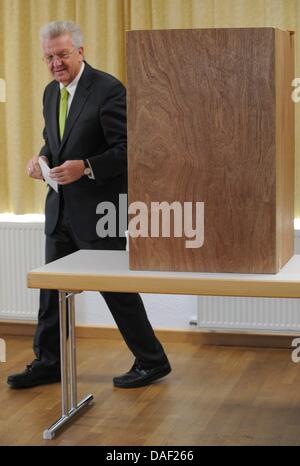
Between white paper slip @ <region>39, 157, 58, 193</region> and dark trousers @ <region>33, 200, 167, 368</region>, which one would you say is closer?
white paper slip @ <region>39, 157, 58, 193</region>

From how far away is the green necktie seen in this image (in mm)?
3484

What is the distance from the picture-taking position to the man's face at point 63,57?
336cm

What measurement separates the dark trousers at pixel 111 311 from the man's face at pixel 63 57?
1.64ft

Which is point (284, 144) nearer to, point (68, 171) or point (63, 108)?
point (68, 171)

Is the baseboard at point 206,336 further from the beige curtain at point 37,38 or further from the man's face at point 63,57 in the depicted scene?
the man's face at point 63,57

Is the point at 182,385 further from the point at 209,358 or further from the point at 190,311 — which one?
the point at 190,311

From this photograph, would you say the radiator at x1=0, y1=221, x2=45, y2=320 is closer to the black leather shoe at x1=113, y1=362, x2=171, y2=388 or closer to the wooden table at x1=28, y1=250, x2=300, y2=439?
the black leather shoe at x1=113, y1=362, x2=171, y2=388

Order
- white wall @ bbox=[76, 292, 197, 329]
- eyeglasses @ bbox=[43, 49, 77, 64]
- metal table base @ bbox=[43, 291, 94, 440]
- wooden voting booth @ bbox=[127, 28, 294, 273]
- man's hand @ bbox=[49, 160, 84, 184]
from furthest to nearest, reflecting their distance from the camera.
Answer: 1. white wall @ bbox=[76, 292, 197, 329]
2. eyeglasses @ bbox=[43, 49, 77, 64]
3. man's hand @ bbox=[49, 160, 84, 184]
4. metal table base @ bbox=[43, 291, 94, 440]
5. wooden voting booth @ bbox=[127, 28, 294, 273]

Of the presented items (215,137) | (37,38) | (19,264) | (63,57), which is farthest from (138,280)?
(37,38)

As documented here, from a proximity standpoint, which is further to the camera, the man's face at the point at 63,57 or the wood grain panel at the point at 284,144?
the man's face at the point at 63,57

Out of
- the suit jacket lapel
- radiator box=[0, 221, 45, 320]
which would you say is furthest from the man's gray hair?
radiator box=[0, 221, 45, 320]

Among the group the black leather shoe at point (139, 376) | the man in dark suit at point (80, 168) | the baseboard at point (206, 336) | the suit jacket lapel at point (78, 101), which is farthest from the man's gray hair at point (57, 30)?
the baseboard at point (206, 336)

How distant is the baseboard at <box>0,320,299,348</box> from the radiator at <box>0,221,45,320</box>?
0.28 feet

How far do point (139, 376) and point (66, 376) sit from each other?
0.60m
